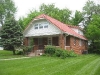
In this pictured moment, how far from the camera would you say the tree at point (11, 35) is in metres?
27.6

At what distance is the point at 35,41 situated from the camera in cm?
3362

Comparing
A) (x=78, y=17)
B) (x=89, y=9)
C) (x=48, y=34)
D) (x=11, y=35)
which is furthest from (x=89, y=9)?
(x=11, y=35)

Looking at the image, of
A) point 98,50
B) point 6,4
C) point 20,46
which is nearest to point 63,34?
point 20,46

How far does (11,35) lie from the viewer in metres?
28.2

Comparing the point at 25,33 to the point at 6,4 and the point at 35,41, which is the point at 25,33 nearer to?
the point at 35,41

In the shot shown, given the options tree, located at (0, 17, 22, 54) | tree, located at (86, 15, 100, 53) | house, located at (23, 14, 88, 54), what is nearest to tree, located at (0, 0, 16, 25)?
house, located at (23, 14, 88, 54)

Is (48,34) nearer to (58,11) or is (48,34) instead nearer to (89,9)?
(89,9)

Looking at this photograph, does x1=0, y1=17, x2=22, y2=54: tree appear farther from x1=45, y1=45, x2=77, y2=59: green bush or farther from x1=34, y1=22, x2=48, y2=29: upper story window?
x1=45, y1=45, x2=77, y2=59: green bush

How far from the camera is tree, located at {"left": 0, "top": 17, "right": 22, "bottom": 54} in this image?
90.5 feet

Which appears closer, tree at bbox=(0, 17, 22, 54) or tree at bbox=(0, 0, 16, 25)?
tree at bbox=(0, 17, 22, 54)

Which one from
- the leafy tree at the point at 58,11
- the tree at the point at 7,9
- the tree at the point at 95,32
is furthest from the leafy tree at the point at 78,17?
the tree at the point at 7,9

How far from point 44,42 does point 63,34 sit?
5964 millimetres

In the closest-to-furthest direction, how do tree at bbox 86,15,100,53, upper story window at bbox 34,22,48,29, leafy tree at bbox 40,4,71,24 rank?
upper story window at bbox 34,22,48,29, tree at bbox 86,15,100,53, leafy tree at bbox 40,4,71,24

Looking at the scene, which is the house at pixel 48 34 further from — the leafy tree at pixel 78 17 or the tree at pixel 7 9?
the tree at pixel 7 9
